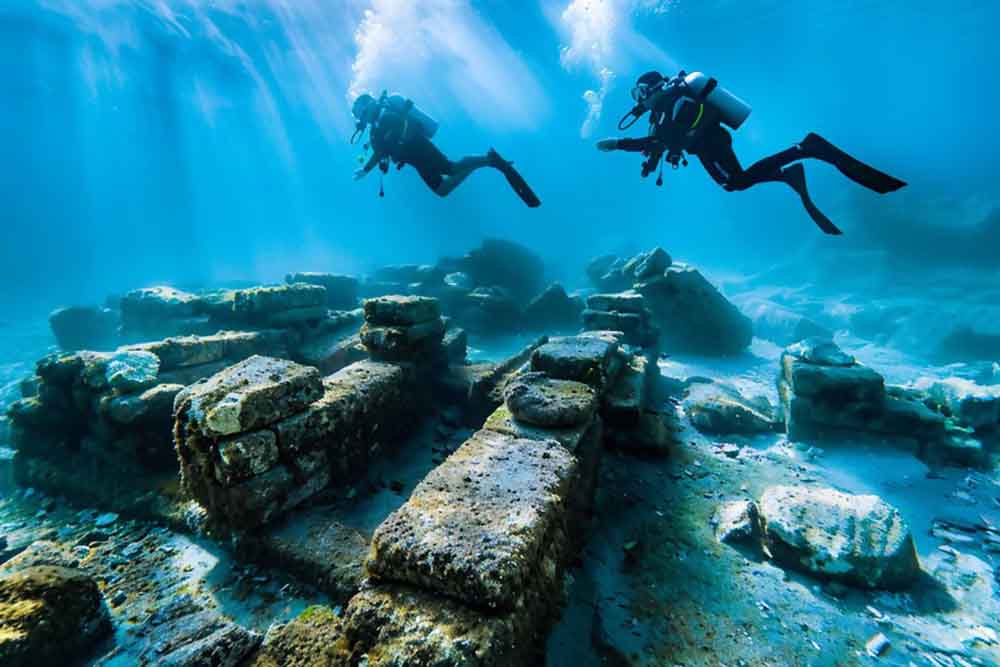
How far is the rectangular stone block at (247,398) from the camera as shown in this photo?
2514mm

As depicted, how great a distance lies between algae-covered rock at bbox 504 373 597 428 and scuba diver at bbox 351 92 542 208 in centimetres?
413

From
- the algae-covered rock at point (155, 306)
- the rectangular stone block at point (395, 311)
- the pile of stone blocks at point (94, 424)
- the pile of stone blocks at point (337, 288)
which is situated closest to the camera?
the pile of stone blocks at point (94, 424)

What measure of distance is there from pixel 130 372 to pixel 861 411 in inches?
349

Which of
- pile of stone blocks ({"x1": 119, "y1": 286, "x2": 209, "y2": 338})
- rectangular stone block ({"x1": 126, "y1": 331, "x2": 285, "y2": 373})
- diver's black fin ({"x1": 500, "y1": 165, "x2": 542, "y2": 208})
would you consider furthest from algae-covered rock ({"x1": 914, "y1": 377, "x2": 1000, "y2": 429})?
pile of stone blocks ({"x1": 119, "y1": 286, "x2": 209, "y2": 338})

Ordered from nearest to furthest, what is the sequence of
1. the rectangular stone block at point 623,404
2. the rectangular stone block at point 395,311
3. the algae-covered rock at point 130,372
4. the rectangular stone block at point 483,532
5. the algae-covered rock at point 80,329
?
1. the rectangular stone block at point 483,532
2. the algae-covered rock at point 130,372
3. the rectangular stone block at point 623,404
4. the rectangular stone block at point 395,311
5. the algae-covered rock at point 80,329

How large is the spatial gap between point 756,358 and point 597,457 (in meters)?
8.84

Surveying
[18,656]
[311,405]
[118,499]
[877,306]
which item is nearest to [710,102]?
[311,405]

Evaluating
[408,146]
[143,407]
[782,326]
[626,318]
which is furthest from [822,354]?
[782,326]

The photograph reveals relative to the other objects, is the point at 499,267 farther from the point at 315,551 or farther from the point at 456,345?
the point at 315,551

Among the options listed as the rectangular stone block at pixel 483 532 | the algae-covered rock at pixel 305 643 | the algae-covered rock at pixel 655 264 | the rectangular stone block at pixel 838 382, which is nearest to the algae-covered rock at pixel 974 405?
the rectangular stone block at pixel 838 382

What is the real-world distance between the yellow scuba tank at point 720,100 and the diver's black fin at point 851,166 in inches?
38.6

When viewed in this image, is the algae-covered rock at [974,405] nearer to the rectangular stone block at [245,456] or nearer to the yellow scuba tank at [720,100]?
the yellow scuba tank at [720,100]

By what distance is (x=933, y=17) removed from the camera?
30.9 m

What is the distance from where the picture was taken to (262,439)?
268 cm
